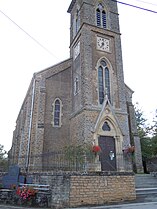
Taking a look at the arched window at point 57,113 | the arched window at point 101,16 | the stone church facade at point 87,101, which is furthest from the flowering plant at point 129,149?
the arched window at point 101,16

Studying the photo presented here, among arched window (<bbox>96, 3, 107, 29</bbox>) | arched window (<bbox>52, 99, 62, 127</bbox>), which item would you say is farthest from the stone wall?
arched window (<bbox>96, 3, 107, 29</bbox>)

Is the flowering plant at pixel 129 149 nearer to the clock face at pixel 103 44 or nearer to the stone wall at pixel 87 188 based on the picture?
the stone wall at pixel 87 188

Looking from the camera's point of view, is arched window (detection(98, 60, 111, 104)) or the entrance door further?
arched window (detection(98, 60, 111, 104))

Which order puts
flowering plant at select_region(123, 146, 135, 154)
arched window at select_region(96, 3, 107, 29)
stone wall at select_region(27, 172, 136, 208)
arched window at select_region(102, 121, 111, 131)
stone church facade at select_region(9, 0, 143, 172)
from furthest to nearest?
arched window at select_region(96, 3, 107, 29)
arched window at select_region(102, 121, 111, 131)
stone church facade at select_region(9, 0, 143, 172)
flowering plant at select_region(123, 146, 135, 154)
stone wall at select_region(27, 172, 136, 208)

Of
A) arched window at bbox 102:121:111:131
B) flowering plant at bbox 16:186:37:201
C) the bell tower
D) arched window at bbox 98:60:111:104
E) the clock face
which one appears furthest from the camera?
the clock face

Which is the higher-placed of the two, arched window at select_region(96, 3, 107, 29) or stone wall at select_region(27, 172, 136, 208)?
arched window at select_region(96, 3, 107, 29)

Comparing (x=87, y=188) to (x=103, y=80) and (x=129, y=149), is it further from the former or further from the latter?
(x=103, y=80)

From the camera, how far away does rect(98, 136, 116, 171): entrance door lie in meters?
16.2

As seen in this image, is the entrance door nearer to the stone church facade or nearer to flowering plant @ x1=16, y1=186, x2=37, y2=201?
the stone church facade

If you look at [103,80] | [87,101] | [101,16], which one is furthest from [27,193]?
[101,16]

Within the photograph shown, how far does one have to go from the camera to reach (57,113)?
63.7 feet

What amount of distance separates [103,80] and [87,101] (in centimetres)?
324

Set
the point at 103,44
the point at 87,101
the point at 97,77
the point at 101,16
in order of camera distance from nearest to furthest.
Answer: the point at 87,101 < the point at 97,77 < the point at 103,44 < the point at 101,16

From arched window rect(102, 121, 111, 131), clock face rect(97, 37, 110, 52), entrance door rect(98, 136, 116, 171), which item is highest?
clock face rect(97, 37, 110, 52)
